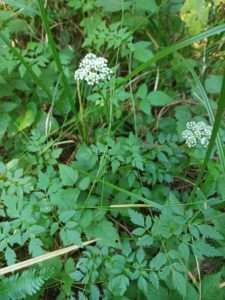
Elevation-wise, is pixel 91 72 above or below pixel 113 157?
above

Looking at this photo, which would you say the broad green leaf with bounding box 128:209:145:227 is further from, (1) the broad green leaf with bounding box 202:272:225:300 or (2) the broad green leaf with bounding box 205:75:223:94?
(2) the broad green leaf with bounding box 205:75:223:94

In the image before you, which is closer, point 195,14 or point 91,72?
point 91,72

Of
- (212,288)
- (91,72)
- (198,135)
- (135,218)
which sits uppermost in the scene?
(91,72)

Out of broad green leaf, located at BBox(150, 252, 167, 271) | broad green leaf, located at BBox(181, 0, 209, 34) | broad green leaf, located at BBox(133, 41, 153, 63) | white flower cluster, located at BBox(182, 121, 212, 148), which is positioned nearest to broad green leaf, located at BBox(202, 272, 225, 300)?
broad green leaf, located at BBox(150, 252, 167, 271)

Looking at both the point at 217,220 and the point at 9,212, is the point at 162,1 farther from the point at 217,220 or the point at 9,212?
the point at 9,212

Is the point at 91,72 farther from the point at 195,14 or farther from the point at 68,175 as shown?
the point at 195,14

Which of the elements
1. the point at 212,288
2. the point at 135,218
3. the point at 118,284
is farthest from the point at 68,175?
the point at 212,288

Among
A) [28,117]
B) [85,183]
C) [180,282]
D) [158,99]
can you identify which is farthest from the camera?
[28,117]
